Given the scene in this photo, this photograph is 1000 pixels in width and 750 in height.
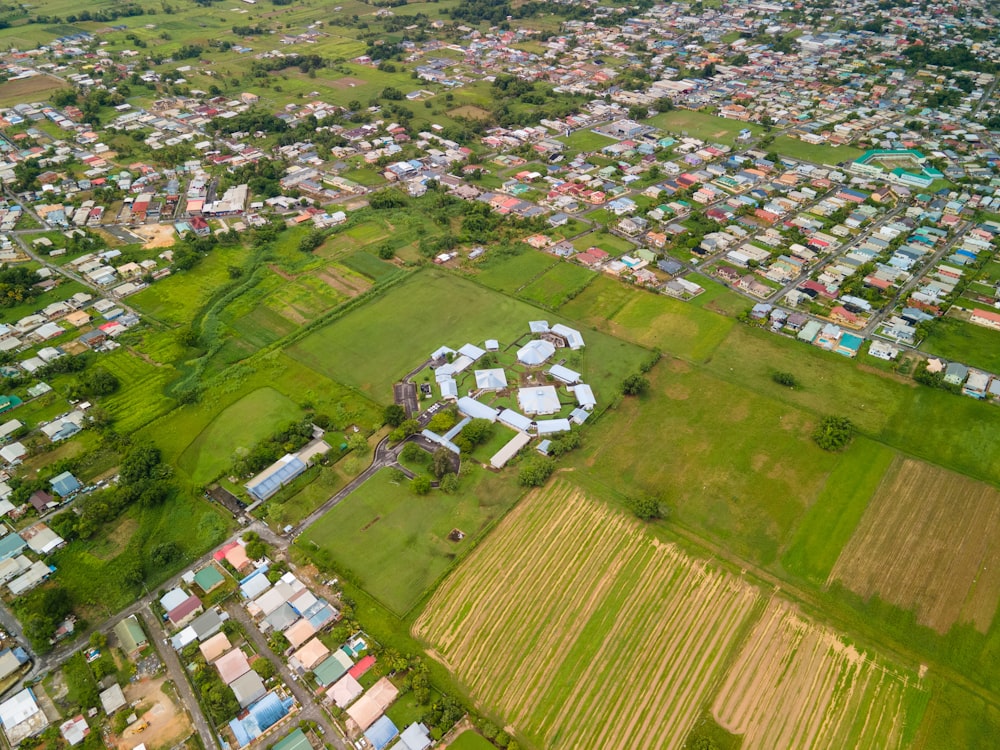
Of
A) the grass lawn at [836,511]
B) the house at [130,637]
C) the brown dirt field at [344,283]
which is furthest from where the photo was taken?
the brown dirt field at [344,283]

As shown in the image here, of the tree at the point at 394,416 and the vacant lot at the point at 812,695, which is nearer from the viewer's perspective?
the vacant lot at the point at 812,695

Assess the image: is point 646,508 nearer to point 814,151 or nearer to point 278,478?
point 278,478

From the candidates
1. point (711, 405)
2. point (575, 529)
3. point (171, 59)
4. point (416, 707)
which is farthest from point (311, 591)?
point (171, 59)

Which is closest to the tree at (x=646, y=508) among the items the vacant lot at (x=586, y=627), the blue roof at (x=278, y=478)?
the vacant lot at (x=586, y=627)

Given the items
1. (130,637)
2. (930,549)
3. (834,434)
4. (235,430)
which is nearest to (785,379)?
(834,434)

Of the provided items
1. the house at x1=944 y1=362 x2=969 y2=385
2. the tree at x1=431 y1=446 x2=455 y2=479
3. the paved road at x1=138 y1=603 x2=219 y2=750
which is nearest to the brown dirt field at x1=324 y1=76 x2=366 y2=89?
the tree at x1=431 y1=446 x2=455 y2=479

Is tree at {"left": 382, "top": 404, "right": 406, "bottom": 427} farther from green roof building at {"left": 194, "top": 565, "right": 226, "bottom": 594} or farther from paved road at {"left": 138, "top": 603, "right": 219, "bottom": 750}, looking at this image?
paved road at {"left": 138, "top": 603, "right": 219, "bottom": 750}

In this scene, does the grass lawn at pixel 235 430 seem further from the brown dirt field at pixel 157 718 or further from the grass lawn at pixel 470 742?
the grass lawn at pixel 470 742
